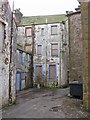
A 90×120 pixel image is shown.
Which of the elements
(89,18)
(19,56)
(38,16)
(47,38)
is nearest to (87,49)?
(89,18)

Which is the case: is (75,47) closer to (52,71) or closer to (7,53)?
(52,71)

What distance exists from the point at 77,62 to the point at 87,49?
8.09 meters

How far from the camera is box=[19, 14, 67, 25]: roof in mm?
29717

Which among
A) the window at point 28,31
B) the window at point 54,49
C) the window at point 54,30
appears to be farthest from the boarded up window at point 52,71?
the window at point 28,31

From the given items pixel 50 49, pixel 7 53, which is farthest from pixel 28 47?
pixel 7 53

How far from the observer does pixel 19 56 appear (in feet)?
79.9

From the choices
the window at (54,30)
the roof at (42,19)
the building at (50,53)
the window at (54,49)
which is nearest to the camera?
the building at (50,53)

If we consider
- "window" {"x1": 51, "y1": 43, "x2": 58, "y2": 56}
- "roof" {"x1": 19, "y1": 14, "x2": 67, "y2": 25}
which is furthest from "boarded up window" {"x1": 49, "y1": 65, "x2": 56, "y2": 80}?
"roof" {"x1": 19, "y1": 14, "x2": 67, "y2": 25}

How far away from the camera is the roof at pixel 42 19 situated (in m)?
29.7

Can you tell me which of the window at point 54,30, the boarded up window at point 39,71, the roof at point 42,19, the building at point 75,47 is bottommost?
the boarded up window at point 39,71

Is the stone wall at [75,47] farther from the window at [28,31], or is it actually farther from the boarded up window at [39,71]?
the window at [28,31]

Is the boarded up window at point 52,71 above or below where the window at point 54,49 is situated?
below

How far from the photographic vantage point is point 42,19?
31.0m

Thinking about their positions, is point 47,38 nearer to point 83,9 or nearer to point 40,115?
point 83,9
